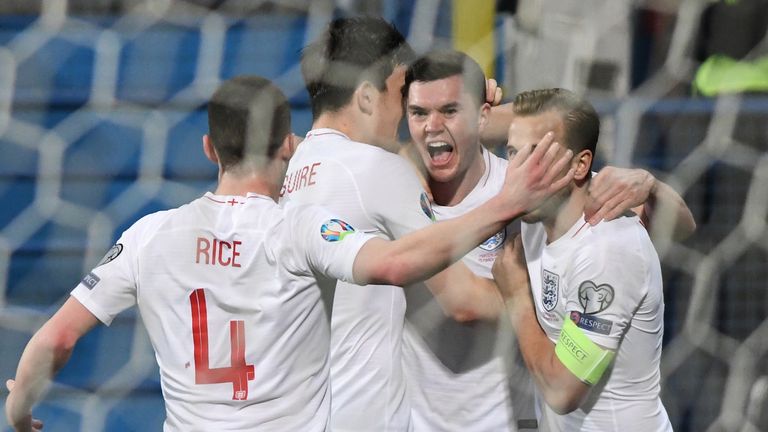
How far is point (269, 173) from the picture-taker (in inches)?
62.5

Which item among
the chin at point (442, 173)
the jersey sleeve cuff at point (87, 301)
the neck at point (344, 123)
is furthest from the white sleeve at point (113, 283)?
the chin at point (442, 173)

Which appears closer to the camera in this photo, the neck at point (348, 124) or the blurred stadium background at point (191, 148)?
the neck at point (348, 124)

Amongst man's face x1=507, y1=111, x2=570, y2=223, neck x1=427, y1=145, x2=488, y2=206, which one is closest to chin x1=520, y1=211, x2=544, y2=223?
man's face x1=507, y1=111, x2=570, y2=223

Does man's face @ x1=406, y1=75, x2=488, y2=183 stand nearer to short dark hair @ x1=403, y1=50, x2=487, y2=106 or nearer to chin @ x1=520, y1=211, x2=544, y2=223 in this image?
short dark hair @ x1=403, y1=50, x2=487, y2=106

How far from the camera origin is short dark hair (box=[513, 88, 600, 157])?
5.18 ft

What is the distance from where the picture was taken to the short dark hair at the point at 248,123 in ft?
5.15

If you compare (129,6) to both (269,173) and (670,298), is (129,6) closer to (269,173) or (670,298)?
(269,173)

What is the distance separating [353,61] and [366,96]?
0.07 meters

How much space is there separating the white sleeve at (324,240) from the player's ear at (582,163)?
38cm

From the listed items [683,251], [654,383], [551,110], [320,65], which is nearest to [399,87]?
[320,65]

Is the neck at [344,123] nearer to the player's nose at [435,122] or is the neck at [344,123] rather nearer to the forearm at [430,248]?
the player's nose at [435,122]

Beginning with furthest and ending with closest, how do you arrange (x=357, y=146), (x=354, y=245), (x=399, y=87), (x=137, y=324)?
(x=137, y=324), (x=399, y=87), (x=357, y=146), (x=354, y=245)

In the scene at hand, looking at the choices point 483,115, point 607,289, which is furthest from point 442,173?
point 607,289

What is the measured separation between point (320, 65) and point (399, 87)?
147 millimetres
